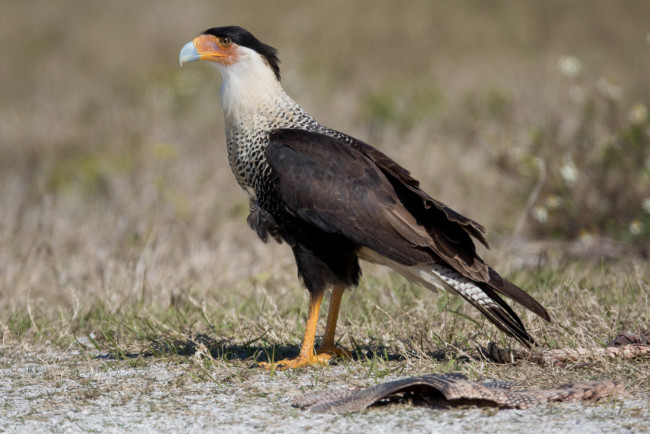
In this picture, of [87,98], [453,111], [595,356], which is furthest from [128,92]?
[595,356]

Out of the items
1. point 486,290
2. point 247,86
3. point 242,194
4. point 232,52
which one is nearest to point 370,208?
point 486,290

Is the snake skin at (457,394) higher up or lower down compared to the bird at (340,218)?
lower down

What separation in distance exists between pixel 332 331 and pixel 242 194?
4.36 meters

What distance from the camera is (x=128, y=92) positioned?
39.8 ft

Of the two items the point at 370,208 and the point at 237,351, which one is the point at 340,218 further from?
the point at 237,351

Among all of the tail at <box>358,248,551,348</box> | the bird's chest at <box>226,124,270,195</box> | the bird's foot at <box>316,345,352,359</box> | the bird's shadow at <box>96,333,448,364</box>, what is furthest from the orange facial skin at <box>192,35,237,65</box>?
the bird's foot at <box>316,345,352,359</box>

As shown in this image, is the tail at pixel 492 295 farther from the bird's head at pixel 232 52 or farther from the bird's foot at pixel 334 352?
the bird's head at pixel 232 52

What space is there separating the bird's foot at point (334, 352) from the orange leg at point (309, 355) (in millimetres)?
61

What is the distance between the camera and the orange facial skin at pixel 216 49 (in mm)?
4297

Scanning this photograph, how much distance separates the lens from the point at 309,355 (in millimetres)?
3744

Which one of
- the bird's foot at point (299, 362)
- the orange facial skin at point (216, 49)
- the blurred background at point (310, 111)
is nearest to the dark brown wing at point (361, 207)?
the bird's foot at point (299, 362)

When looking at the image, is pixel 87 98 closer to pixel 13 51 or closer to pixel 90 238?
pixel 13 51

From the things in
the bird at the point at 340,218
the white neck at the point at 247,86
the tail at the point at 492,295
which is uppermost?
the white neck at the point at 247,86

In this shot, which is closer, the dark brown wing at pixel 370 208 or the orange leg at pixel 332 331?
the dark brown wing at pixel 370 208
